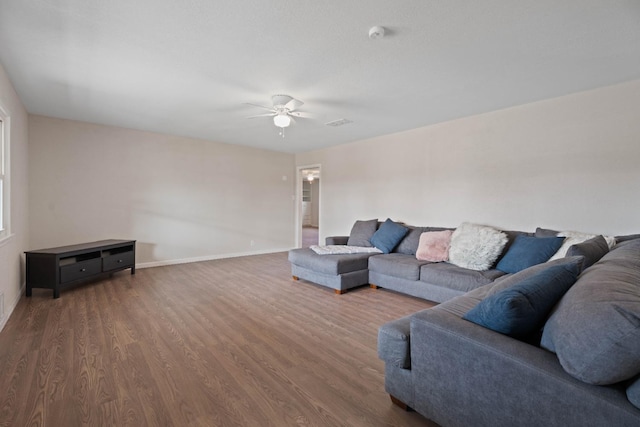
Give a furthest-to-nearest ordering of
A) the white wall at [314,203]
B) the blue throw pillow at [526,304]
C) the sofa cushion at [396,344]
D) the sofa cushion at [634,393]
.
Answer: the white wall at [314,203] → the sofa cushion at [396,344] → the blue throw pillow at [526,304] → the sofa cushion at [634,393]

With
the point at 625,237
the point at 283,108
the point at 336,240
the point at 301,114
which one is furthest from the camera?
the point at 336,240

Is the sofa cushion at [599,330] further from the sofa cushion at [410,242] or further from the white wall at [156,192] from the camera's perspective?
the white wall at [156,192]

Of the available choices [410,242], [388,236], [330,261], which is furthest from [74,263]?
[410,242]

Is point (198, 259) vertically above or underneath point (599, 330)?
underneath

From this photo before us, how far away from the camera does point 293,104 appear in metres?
3.56

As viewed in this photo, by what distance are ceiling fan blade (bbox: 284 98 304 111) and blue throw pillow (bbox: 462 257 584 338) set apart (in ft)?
9.60

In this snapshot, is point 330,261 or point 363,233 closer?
point 330,261

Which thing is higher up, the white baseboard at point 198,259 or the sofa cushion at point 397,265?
the sofa cushion at point 397,265

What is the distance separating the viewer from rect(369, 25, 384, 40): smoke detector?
2.03 metres

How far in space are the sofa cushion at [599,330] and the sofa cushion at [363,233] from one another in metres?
3.58

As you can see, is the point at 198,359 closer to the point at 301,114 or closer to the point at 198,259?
the point at 301,114

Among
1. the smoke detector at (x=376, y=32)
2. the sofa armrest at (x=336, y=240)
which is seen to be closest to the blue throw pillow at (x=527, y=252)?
the sofa armrest at (x=336, y=240)

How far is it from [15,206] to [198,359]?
9.82 ft

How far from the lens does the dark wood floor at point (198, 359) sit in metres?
1.60
